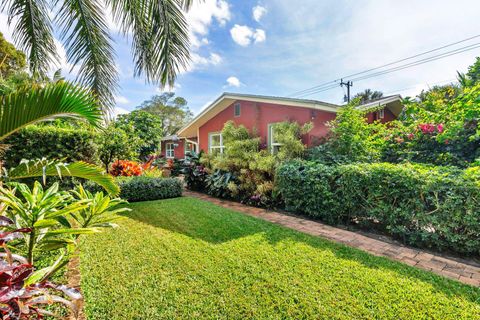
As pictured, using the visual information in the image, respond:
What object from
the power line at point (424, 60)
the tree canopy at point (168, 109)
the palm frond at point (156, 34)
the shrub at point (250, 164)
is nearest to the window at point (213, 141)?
the shrub at point (250, 164)

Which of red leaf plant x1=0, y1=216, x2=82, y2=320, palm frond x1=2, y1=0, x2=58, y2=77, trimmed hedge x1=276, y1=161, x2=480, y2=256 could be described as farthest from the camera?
palm frond x1=2, y1=0, x2=58, y2=77

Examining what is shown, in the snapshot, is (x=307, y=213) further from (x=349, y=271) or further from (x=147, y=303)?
(x=147, y=303)

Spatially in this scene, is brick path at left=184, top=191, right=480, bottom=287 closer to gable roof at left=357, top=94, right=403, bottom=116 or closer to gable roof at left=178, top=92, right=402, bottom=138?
gable roof at left=178, top=92, right=402, bottom=138

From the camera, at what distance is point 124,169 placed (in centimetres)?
946

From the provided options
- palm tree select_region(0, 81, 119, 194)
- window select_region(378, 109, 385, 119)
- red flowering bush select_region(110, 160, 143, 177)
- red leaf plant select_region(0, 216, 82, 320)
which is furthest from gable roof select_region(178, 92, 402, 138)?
red leaf plant select_region(0, 216, 82, 320)

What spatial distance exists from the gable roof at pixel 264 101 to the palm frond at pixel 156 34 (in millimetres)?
4852

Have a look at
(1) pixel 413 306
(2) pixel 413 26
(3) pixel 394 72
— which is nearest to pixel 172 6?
Result: (1) pixel 413 306

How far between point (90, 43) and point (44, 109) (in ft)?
9.75

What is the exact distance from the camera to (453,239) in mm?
3898

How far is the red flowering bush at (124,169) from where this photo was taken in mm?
9414

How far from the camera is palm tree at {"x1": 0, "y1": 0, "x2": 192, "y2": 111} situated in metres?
4.15

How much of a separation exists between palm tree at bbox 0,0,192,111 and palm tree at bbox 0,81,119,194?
2.10m

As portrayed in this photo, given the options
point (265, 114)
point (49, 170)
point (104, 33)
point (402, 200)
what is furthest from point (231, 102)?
point (49, 170)

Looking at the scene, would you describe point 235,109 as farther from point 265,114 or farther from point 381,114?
point 381,114
